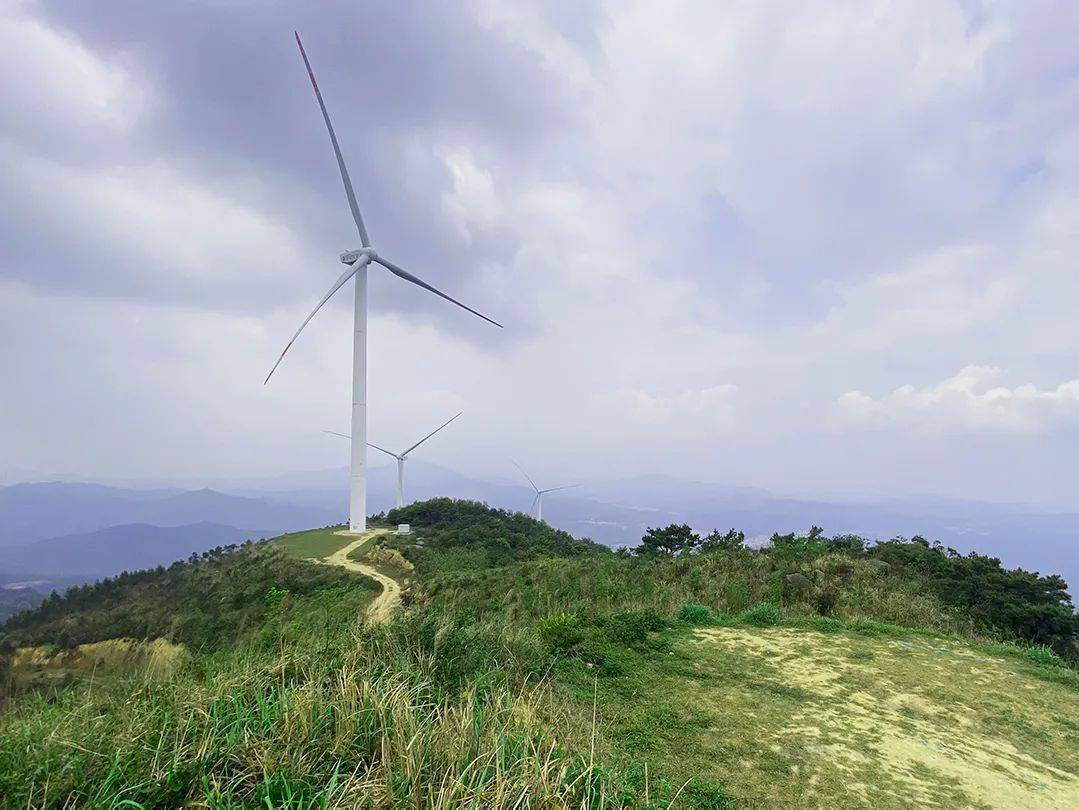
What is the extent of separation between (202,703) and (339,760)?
4.14ft

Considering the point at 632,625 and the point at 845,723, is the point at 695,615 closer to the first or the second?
the point at 632,625

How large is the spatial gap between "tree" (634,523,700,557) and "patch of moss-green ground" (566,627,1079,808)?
14.5 meters

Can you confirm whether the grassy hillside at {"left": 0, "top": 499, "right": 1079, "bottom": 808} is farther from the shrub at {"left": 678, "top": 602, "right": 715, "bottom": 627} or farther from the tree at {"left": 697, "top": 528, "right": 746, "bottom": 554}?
the tree at {"left": 697, "top": 528, "right": 746, "bottom": 554}

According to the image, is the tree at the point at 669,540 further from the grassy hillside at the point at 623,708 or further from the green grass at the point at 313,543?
the green grass at the point at 313,543

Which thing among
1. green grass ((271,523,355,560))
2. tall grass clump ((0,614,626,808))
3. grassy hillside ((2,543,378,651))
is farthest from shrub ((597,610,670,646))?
green grass ((271,523,355,560))

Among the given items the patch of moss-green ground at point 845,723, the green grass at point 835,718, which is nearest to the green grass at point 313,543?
the green grass at point 835,718

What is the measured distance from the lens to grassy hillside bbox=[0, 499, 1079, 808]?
3.06 metres

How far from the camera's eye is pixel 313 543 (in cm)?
3284

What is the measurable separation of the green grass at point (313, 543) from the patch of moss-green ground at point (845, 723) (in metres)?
25.3

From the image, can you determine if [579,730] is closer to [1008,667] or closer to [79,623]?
[1008,667]

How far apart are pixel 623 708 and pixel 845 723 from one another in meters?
2.44

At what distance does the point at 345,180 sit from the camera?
97.2ft

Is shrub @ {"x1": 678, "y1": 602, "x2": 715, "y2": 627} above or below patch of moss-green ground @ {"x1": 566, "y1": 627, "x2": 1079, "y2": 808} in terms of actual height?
above

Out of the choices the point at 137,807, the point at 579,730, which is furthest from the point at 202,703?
the point at 579,730
